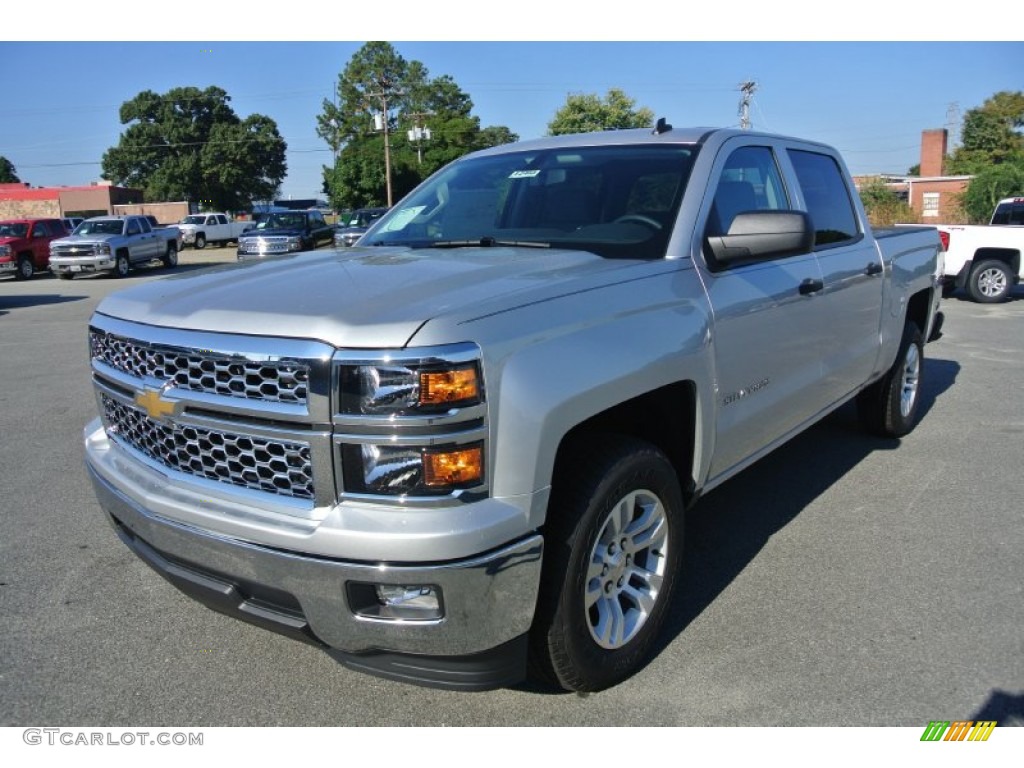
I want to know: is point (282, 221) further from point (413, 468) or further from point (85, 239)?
point (413, 468)

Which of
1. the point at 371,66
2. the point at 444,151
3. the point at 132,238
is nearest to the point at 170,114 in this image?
the point at 371,66

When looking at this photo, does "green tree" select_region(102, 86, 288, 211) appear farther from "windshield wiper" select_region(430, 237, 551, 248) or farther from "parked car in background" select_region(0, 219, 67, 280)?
"windshield wiper" select_region(430, 237, 551, 248)

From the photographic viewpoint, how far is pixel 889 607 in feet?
11.2

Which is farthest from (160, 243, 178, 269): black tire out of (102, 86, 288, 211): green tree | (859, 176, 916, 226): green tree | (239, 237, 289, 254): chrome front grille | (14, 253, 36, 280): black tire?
(102, 86, 288, 211): green tree

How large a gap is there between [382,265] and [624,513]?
1252 millimetres

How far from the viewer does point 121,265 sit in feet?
80.8

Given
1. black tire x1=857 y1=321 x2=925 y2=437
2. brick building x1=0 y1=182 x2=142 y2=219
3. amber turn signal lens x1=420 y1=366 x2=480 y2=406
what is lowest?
black tire x1=857 y1=321 x2=925 y2=437

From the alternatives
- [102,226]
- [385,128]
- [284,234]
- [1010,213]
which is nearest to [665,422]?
[1010,213]

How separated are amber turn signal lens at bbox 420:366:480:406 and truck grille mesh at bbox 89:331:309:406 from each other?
1.09ft

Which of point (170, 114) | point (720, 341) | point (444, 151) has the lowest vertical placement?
point (720, 341)

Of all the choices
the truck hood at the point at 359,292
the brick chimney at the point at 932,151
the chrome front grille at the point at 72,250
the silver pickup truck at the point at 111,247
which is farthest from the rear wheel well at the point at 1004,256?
the brick chimney at the point at 932,151

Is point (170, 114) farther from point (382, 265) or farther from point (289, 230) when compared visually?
point (382, 265)

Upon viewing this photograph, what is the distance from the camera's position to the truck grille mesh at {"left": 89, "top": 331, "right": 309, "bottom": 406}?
7.41ft

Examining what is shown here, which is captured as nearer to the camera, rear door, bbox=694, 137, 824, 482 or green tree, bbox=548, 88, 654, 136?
rear door, bbox=694, 137, 824, 482
